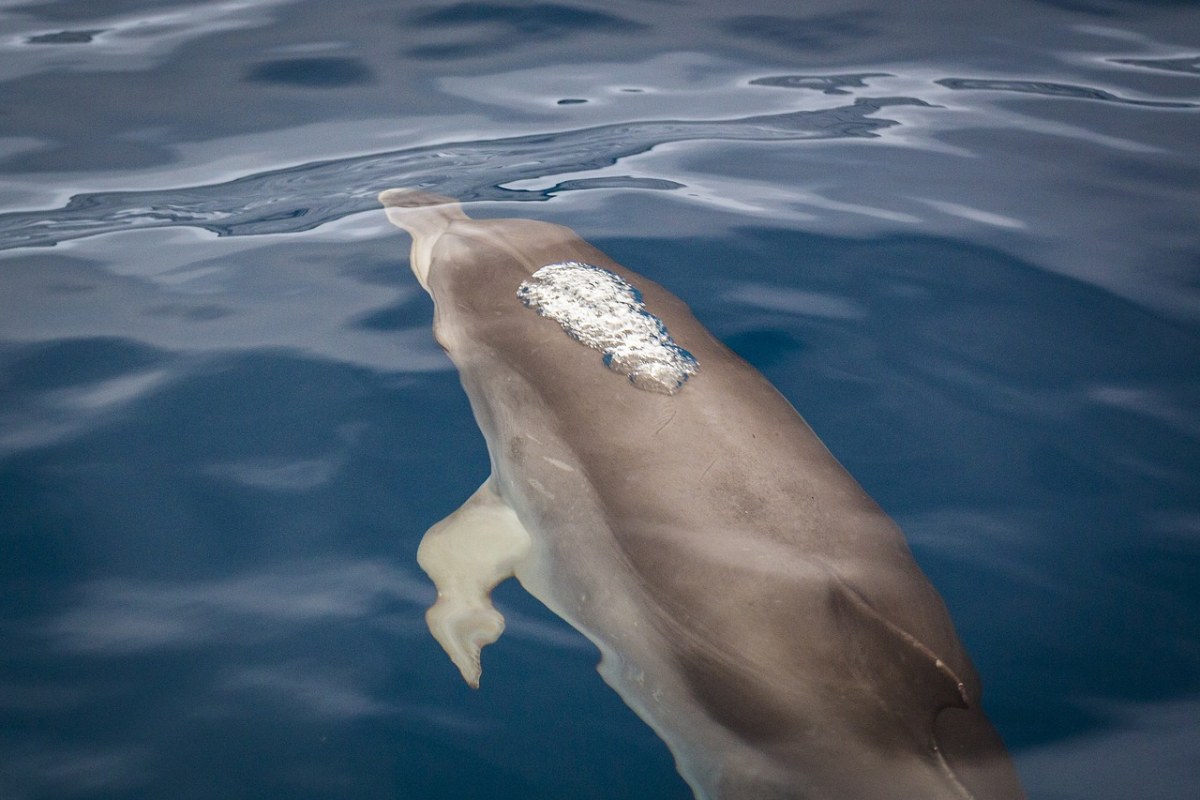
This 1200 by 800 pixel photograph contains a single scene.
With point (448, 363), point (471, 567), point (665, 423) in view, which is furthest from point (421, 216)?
point (665, 423)

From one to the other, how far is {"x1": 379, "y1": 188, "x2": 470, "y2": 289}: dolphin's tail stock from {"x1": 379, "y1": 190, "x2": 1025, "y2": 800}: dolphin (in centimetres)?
77

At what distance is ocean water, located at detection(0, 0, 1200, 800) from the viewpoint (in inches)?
127

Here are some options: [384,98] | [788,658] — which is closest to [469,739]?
[788,658]

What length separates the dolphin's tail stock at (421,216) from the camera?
536 cm

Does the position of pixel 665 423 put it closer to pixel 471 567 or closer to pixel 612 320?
pixel 612 320

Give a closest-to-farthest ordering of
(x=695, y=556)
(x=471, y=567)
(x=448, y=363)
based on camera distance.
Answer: (x=695, y=556) → (x=471, y=567) → (x=448, y=363)

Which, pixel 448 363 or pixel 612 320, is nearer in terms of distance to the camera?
pixel 612 320

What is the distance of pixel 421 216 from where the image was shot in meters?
5.71

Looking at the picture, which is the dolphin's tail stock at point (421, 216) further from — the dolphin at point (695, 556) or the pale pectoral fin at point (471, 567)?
the pale pectoral fin at point (471, 567)

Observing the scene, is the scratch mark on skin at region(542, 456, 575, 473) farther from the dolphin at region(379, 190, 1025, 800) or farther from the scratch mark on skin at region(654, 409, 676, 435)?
A: the scratch mark on skin at region(654, 409, 676, 435)

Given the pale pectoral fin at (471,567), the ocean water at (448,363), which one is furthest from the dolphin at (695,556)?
the ocean water at (448,363)

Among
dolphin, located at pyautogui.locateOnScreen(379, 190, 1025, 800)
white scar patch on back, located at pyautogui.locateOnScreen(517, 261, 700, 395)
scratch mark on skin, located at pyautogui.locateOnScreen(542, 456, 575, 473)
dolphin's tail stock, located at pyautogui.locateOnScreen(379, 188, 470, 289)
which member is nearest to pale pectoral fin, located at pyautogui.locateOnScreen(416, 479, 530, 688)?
dolphin, located at pyautogui.locateOnScreen(379, 190, 1025, 800)

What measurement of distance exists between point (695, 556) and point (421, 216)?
3342 millimetres

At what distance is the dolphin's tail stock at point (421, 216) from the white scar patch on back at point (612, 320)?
1.05m
